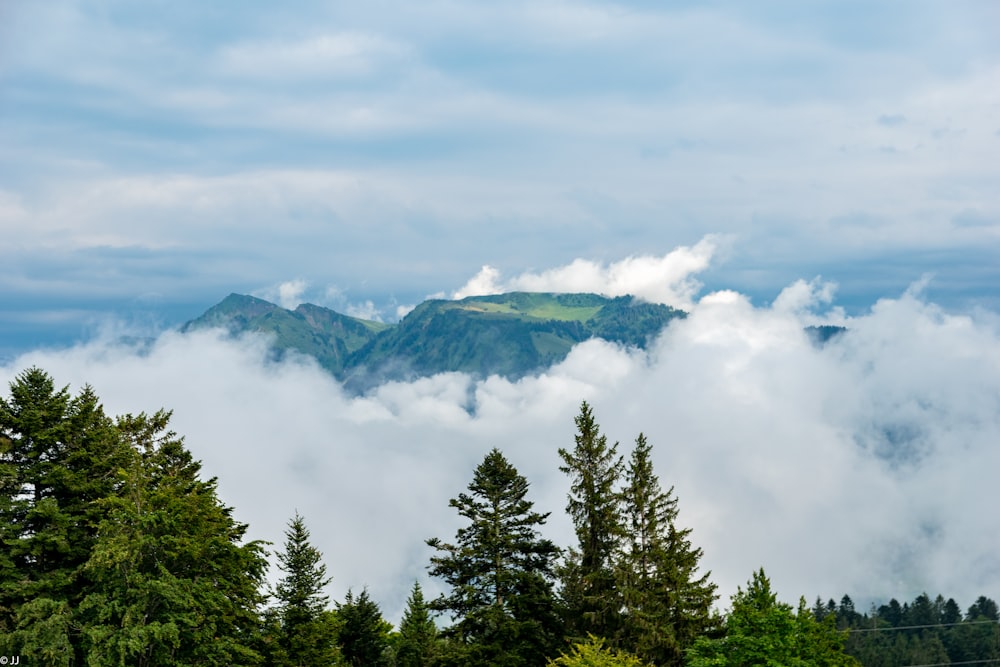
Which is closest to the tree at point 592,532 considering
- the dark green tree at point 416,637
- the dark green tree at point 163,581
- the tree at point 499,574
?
the tree at point 499,574

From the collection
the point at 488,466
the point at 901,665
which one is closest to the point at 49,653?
the point at 488,466

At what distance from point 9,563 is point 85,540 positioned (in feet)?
12.3

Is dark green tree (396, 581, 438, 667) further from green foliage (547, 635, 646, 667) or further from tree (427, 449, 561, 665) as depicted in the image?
green foliage (547, 635, 646, 667)

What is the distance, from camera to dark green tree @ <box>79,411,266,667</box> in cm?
4066

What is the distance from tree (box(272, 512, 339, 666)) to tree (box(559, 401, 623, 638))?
23.3 metres

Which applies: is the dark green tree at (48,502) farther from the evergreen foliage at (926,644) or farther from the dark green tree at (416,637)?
the evergreen foliage at (926,644)

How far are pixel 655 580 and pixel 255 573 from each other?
→ 75.8 feet

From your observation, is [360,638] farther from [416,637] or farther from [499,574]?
[499,574]

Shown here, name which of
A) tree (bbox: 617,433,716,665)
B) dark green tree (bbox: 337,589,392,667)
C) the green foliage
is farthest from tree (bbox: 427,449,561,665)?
dark green tree (bbox: 337,589,392,667)

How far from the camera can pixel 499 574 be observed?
5006 cm

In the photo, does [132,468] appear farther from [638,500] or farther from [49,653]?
[638,500]

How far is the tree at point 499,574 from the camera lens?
49.2 m

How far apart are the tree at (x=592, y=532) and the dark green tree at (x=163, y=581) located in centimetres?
1805

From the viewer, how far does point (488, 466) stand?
51094 millimetres
